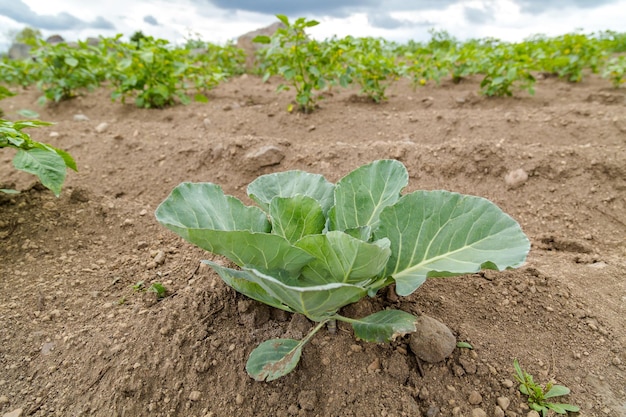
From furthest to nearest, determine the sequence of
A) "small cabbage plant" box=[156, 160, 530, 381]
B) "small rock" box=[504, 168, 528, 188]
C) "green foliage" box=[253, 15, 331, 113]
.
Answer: "green foliage" box=[253, 15, 331, 113] → "small rock" box=[504, 168, 528, 188] → "small cabbage plant" box=[156, 160, 530, 381]

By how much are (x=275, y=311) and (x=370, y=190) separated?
621 mm

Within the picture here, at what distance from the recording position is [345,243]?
46.1 inches

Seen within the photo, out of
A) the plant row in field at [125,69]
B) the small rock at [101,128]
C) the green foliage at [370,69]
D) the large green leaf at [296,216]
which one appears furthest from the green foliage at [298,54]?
the large green leaf at [296,216]

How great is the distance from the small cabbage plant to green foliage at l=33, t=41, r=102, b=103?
13.9ft

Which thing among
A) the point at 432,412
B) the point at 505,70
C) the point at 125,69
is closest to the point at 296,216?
the point at 432,412

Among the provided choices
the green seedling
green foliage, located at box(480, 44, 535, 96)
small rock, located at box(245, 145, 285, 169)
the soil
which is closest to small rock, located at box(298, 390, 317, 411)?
the soil

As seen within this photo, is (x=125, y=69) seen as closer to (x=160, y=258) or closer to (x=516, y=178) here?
(x=160, y=258)

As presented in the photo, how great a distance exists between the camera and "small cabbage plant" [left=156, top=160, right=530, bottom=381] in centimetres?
122

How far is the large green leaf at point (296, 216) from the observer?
4.62 ft

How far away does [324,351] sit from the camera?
148cm

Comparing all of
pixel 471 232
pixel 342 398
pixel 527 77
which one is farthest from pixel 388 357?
pixel 527 77

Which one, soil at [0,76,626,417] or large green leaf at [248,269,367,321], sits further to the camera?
soil at [0,76,626,417]

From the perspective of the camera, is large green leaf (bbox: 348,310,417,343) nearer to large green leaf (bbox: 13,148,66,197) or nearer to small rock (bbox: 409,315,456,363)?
small rock (bbox: 409,315,456,363)

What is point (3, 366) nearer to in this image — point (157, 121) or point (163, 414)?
point (163, 414)
